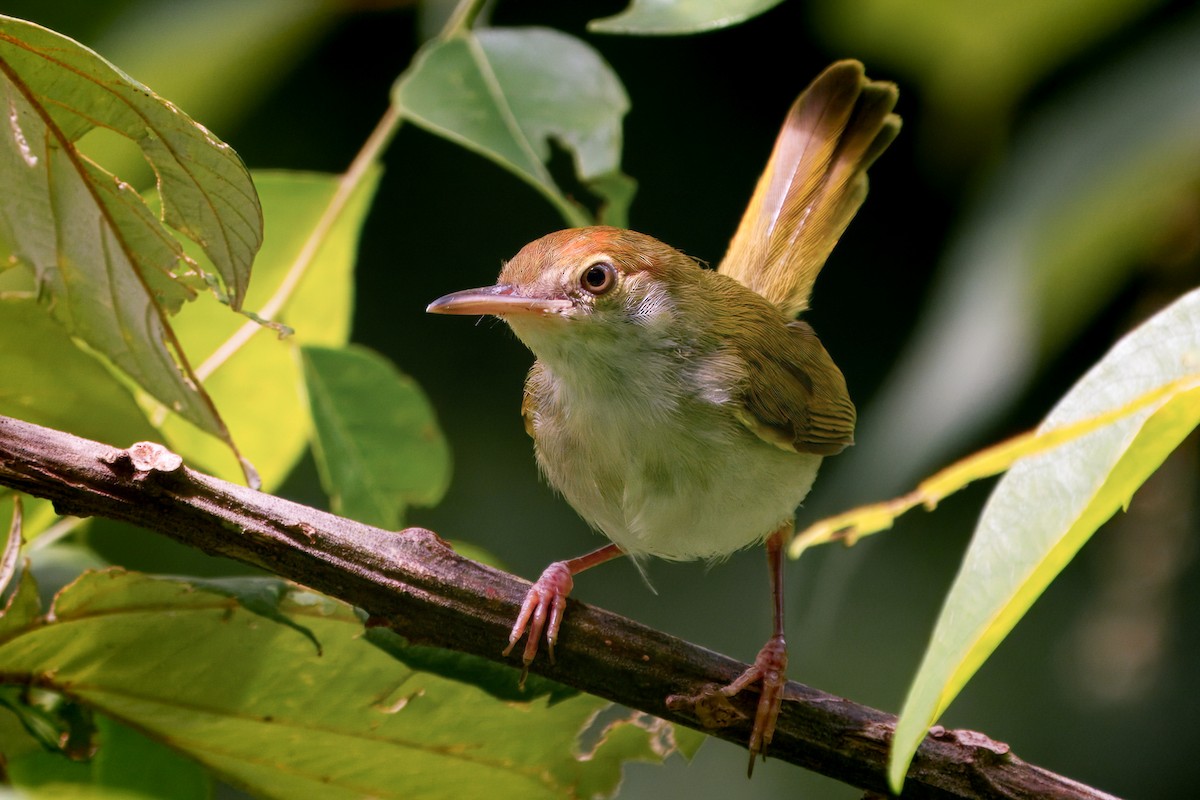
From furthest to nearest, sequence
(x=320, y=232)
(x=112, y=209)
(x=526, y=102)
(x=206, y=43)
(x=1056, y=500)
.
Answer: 1. (x=206, y=43)
2. (x=320, y=232)
3. (x=526, y=102)
4. (x=112, y=209)
5. (x=1056, y=500)

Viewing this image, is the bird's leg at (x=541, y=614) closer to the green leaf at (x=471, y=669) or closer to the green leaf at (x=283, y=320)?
the green leaf at (x=471, y=669)

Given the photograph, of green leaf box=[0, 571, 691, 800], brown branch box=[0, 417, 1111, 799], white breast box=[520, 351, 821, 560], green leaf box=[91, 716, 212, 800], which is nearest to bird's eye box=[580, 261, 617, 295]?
white breast box=[520, 351, 821, 560]

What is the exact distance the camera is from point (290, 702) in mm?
1472

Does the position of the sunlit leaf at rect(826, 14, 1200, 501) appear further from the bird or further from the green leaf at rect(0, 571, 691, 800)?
the green leaf at rect(0, 571, 691, 800)

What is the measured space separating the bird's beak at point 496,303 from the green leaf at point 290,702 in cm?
58

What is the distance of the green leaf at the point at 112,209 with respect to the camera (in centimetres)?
124

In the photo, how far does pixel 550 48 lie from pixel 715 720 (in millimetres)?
1140

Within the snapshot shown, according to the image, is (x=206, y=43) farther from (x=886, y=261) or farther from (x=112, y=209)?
(x=886, y=261)

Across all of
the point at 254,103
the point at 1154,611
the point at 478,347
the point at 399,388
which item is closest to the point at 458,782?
the point at 399,388

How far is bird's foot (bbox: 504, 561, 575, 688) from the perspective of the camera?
4.86 feet

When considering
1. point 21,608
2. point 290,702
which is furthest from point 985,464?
point 21,608

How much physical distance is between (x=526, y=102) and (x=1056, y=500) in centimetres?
123

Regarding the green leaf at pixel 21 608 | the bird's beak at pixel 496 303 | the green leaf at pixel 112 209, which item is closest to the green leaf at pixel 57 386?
the green leaf at pixel 112 209

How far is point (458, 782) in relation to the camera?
4.98 ft
